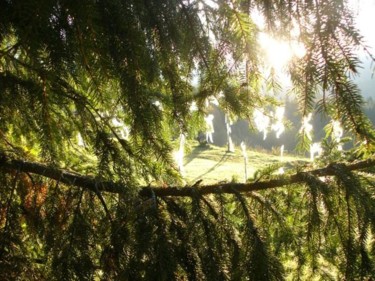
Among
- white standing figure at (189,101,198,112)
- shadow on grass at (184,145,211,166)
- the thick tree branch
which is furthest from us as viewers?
shadow on grass at (184,145,211,166)

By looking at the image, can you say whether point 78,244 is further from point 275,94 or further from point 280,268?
point 275,94

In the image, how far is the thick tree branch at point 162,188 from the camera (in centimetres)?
159

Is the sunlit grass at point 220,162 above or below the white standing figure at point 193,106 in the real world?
below

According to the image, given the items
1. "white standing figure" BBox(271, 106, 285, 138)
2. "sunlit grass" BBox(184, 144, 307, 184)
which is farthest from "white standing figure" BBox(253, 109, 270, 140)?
"sunlit grass" BBox(184, 144, 307, 184)

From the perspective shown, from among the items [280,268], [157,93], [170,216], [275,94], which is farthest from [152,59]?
[280,268]

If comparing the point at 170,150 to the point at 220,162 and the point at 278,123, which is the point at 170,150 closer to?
the point at 278,123

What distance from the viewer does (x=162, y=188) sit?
1.84m

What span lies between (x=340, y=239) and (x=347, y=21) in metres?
0.86

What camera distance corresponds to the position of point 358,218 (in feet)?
4.85

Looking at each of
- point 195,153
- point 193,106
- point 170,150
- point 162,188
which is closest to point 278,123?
point 193,106

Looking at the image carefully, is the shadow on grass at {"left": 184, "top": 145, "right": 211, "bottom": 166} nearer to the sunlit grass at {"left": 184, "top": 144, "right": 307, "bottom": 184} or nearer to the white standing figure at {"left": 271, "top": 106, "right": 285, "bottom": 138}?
the sunlit grass at {"left": 184, "top": 144, "right": 307, "bottom": 184}

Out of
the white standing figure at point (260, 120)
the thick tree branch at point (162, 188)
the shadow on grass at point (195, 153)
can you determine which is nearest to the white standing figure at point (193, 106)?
the white standing figure at point (260, 120)

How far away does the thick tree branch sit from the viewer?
5.21 feet

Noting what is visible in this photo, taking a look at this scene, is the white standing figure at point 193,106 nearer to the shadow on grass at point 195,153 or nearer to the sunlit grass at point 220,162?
the sunlit grass at point 220,162
